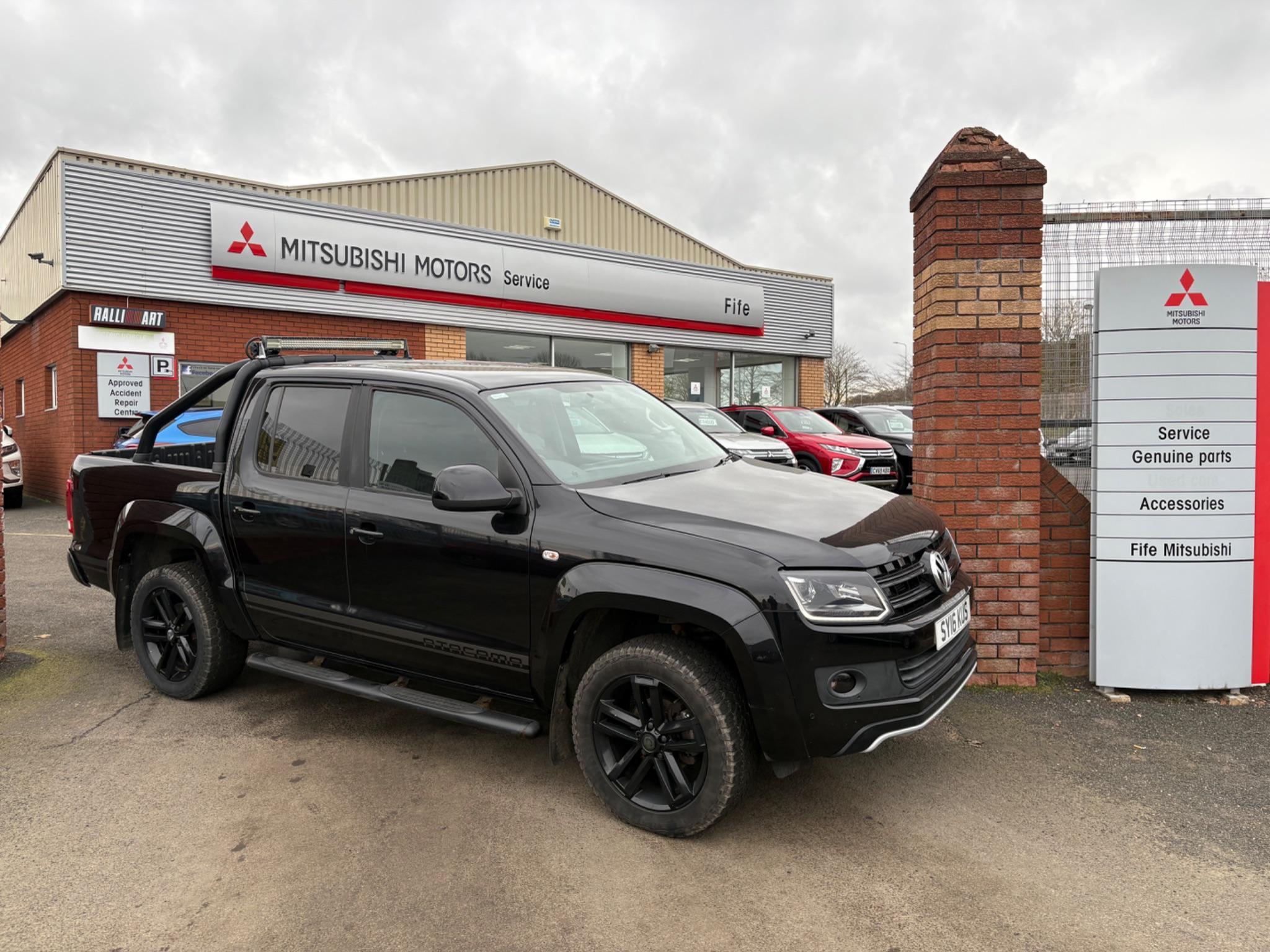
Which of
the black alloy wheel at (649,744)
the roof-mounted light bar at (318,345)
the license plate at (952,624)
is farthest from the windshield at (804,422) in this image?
the black alloy wheel at (649,744)

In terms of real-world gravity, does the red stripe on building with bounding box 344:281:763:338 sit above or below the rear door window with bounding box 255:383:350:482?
above

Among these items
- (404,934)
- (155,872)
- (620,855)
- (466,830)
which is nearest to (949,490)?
(620,855)

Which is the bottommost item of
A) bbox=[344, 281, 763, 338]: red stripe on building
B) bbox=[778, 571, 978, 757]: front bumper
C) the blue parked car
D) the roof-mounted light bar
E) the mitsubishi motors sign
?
bbox=[778, 571, 978, 757]: front bumper

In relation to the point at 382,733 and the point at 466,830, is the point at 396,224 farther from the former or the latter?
the point at 466,830

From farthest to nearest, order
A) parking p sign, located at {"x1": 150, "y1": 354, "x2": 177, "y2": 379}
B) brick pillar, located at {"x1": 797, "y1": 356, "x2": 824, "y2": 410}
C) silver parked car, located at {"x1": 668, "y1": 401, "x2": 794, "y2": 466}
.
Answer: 1. brick pillar, located at {"x1": 797, "y1": 356, "x2": 824, "y2": 410}
2. parking p sign, located at {"x1": 150, "y1": 354, "x2": 177, "y2": 379}
3. silver parked car, located at {"x1": 668, "y1": 401, "x2": 794, "y2": 466}

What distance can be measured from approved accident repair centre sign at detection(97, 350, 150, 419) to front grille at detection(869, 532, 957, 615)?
1314cm

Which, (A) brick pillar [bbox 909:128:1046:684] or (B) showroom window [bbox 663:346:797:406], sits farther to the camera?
(B) showroom window [bbox 663:346:797:406]

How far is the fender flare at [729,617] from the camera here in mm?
2744

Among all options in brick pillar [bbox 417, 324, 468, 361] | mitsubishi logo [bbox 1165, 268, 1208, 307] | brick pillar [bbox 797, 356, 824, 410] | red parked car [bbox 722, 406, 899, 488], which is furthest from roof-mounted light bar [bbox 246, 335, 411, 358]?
brick pillar [bbox 797, 356, 824, 410]

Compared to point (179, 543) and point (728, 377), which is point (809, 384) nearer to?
point (728, 377)

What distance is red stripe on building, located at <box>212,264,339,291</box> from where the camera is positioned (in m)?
13.6

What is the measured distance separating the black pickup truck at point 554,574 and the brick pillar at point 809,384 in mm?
17681

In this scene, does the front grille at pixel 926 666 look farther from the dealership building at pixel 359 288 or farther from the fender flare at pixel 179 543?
the dealership building at pixel 359 288

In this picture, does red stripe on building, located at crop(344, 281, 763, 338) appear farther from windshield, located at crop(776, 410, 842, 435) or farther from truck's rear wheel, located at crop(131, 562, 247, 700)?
truck's rear wheel, located at crop(131, 562, 247, 700)
